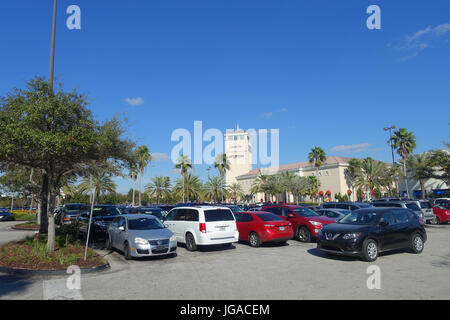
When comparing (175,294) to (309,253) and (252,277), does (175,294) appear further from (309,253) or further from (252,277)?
(309,253)

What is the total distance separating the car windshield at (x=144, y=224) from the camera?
38.9ft

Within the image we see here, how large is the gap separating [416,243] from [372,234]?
101 inches

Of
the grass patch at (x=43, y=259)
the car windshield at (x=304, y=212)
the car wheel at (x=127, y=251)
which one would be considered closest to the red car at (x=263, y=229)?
the car windshield at (x=304, y=212)

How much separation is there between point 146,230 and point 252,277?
195 inches

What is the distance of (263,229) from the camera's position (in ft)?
44.2

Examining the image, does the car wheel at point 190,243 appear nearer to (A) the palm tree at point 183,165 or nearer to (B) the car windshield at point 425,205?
(B) the car windshield at point 425,205

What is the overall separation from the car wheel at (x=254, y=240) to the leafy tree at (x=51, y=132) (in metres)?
6.89

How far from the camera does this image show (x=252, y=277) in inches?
324

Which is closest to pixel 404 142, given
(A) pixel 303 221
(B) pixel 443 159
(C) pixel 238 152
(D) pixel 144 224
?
(B) pixel 443 159

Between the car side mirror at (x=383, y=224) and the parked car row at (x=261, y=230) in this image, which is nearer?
the parked car row at (x=261, y=230)

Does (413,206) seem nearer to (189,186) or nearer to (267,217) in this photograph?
(267,217)

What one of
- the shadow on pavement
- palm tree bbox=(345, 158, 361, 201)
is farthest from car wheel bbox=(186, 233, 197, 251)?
palm tree bbox=(345, 158, 361, 201)

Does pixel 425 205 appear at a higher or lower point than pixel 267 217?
higher
